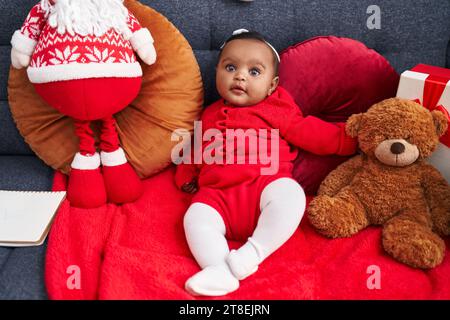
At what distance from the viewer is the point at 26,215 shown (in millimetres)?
1099

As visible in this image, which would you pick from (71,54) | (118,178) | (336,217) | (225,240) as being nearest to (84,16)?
(71,54)

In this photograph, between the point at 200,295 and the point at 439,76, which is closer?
the point at 200,295

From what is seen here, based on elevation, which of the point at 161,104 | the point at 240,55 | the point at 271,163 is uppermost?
the point at 240,55

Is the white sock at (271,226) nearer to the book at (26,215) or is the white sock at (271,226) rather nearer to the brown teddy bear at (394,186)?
the brown teddy bear at (394,186)

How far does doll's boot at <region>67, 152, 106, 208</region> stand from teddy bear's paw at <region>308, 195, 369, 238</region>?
1.82 ft

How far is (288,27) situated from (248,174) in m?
0.50

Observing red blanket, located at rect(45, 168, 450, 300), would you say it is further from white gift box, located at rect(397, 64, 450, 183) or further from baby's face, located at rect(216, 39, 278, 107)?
baby's face, located at rect(216, 39, 278, 107)

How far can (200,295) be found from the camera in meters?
0.90

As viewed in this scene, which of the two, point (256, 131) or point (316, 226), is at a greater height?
point (256, 131)

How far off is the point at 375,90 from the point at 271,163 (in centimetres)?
37

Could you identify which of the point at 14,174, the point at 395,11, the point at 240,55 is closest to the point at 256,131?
the point at 240,55

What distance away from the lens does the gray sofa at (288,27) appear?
1.29m
